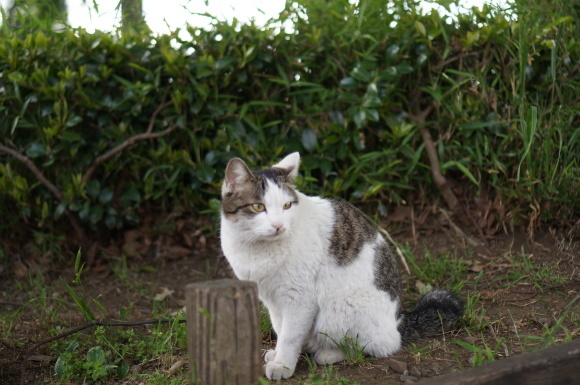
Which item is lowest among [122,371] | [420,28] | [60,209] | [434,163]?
[122,371]

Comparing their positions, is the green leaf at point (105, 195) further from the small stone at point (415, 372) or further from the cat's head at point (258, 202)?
the small stone at point (415, 372)

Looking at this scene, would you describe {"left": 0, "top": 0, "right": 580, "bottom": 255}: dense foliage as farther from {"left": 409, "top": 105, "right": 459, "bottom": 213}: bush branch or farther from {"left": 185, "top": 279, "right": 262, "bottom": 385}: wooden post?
{"left": 185, "top": 279, "right": 262, "bottom": 385}: wooden post

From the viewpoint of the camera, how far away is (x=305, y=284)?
2.62 meters

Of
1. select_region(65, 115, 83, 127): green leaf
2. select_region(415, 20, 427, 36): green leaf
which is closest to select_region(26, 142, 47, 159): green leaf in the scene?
select_region(65, 115, 83, 127): green leaf

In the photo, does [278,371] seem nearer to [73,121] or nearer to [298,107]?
[298,107]

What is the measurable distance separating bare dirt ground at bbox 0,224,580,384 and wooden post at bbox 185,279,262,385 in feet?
2.01

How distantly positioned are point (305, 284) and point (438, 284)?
133cm

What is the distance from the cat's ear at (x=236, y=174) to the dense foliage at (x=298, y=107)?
128 cm

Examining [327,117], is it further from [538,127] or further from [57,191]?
[57,191]

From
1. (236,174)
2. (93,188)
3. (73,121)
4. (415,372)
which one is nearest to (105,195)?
(93,188)

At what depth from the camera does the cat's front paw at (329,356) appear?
2.70 m

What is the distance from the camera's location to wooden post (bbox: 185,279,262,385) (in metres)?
1.86

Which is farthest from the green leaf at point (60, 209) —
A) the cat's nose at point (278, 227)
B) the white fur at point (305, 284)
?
the cat's nose at point (278, 227)

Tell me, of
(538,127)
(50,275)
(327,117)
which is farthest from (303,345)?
(50,275)
